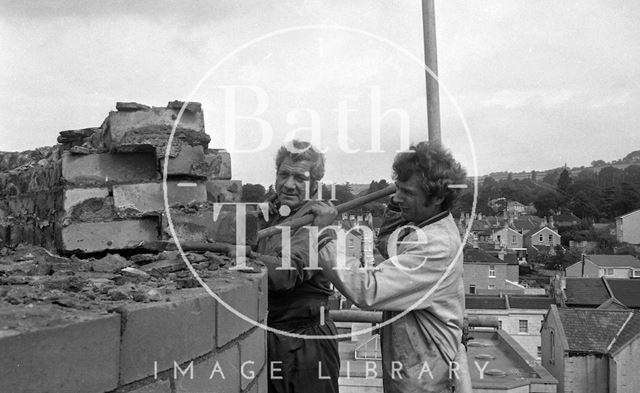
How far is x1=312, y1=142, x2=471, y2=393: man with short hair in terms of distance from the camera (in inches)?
107

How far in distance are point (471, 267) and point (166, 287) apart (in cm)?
3638

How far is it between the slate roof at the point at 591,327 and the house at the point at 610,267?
72.7 ft

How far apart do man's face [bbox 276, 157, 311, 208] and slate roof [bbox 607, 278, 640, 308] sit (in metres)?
31.1

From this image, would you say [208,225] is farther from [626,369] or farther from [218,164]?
[626,369]

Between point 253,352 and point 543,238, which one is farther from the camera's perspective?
point 543,238

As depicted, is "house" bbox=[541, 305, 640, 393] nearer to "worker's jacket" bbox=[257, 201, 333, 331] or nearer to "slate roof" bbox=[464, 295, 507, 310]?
"slate roof" bbox=[464, 295, 507, 310]

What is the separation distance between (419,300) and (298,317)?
0.78 meters

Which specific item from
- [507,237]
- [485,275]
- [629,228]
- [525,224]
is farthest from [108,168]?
[629,228]

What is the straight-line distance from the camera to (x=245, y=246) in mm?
3279

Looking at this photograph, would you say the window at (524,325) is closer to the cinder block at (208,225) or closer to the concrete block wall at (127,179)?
the concrete block wall at (127,179)

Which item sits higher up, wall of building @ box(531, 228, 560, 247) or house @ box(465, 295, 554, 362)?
wall of building @ box(531, 228, 560, 247)

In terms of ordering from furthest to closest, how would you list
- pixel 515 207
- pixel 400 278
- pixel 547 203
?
pixel 547 203
pixel 515 207
pixel 400 278

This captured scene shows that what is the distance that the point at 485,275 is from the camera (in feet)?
126

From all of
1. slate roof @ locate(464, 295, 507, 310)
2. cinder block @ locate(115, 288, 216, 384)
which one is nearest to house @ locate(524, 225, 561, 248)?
slate roof @ locate(464, 295, 507, 310)
